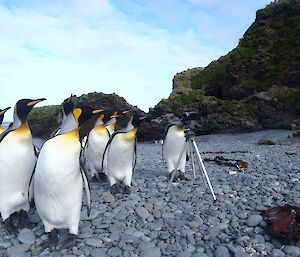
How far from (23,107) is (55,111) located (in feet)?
55.9

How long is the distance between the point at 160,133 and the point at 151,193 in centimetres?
1109

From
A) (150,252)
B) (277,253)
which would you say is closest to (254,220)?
(277,253)

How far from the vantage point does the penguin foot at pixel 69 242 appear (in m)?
3.72

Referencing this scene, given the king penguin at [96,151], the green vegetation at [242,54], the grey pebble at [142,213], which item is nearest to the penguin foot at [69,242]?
the grey pebble at [142,213]

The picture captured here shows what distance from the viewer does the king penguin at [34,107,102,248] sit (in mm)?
3697

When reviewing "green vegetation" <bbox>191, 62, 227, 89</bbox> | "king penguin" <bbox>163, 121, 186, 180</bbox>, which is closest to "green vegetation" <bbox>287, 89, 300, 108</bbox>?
"green vegetation" <bbox>191, 62, 227, 89</bbox>

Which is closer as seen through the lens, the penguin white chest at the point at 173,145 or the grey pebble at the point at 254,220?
the grey pebble at the point at 254,220

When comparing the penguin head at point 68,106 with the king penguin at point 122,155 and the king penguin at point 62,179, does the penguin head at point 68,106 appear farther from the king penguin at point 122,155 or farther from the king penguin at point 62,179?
the king penguin at point 122,155

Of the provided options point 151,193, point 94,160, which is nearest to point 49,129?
point 94,160

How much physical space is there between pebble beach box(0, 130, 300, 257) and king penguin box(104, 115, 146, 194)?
23 centimetres

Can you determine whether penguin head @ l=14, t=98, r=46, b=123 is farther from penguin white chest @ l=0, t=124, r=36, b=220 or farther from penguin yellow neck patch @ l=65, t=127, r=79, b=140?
penguin yellow neck patch @ l=65, t=127, r=79, b=140

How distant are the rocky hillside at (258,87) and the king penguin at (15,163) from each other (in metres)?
11.5

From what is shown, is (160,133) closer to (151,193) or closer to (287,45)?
(287,45)

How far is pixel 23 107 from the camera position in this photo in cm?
394
